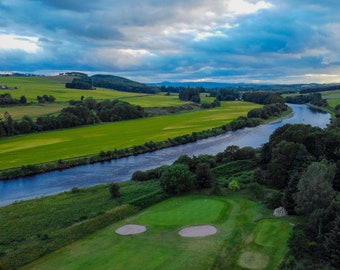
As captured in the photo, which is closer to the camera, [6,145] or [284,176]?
[284,176]

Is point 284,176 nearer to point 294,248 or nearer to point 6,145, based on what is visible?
point 294,248

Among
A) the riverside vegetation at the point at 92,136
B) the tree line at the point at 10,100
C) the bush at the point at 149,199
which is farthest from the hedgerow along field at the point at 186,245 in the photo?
the tree line at the point at 10,100

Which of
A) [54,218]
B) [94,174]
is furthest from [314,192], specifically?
[94,174]

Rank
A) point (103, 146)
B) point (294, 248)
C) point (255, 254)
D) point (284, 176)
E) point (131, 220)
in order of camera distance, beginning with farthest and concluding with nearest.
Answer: point (103, 146), point (284, 176), point (131, 220), point (255, 254), point (294, 248)

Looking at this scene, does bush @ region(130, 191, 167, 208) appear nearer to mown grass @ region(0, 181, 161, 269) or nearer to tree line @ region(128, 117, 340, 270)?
mown grass @ region(0, 181, 161, 269)

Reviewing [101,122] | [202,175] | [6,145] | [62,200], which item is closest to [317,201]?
[202,175]

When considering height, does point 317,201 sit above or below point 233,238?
above
